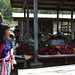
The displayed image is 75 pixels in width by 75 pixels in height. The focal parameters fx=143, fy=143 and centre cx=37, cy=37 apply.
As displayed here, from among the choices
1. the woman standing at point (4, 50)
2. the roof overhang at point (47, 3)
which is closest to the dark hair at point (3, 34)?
the woman standing at point (4, 50)

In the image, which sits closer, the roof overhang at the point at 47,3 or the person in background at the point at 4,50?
the person in background at the point at 4,50

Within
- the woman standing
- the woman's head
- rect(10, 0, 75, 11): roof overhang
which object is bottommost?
the woman standing

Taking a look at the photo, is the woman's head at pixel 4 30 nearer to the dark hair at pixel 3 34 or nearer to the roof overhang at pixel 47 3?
the dark hair at pixel 3 34

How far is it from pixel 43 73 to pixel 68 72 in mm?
516

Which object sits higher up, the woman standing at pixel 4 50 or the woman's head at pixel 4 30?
the woman's head at pixel 4 30

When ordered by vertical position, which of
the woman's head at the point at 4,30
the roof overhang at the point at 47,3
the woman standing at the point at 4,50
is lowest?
the woman standing at the point at 4,50

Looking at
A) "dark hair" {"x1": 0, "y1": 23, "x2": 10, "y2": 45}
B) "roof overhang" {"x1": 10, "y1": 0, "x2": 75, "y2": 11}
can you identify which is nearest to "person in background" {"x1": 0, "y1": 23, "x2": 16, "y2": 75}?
"dark hair" {"x1": 0, "y1": 23, "x2": 10, "y2": 45}

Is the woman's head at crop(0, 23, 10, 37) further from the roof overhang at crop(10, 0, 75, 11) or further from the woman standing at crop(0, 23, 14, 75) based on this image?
the roof overhang at crop(10, 0, 75, 11)

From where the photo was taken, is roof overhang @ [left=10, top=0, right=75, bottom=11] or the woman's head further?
roof overhang @ [left=10, top=0, right=75, bottom=11]

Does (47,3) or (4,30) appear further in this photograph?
(47,3)

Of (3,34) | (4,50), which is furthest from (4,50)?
(3,34)

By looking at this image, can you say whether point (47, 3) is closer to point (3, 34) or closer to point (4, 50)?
point (3, 34)

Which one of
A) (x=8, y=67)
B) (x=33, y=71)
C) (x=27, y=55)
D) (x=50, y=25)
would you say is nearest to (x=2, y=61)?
(x=8, y=67)

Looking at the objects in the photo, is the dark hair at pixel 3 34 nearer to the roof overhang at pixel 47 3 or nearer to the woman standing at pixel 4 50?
the woman standing at pixel 4 50
